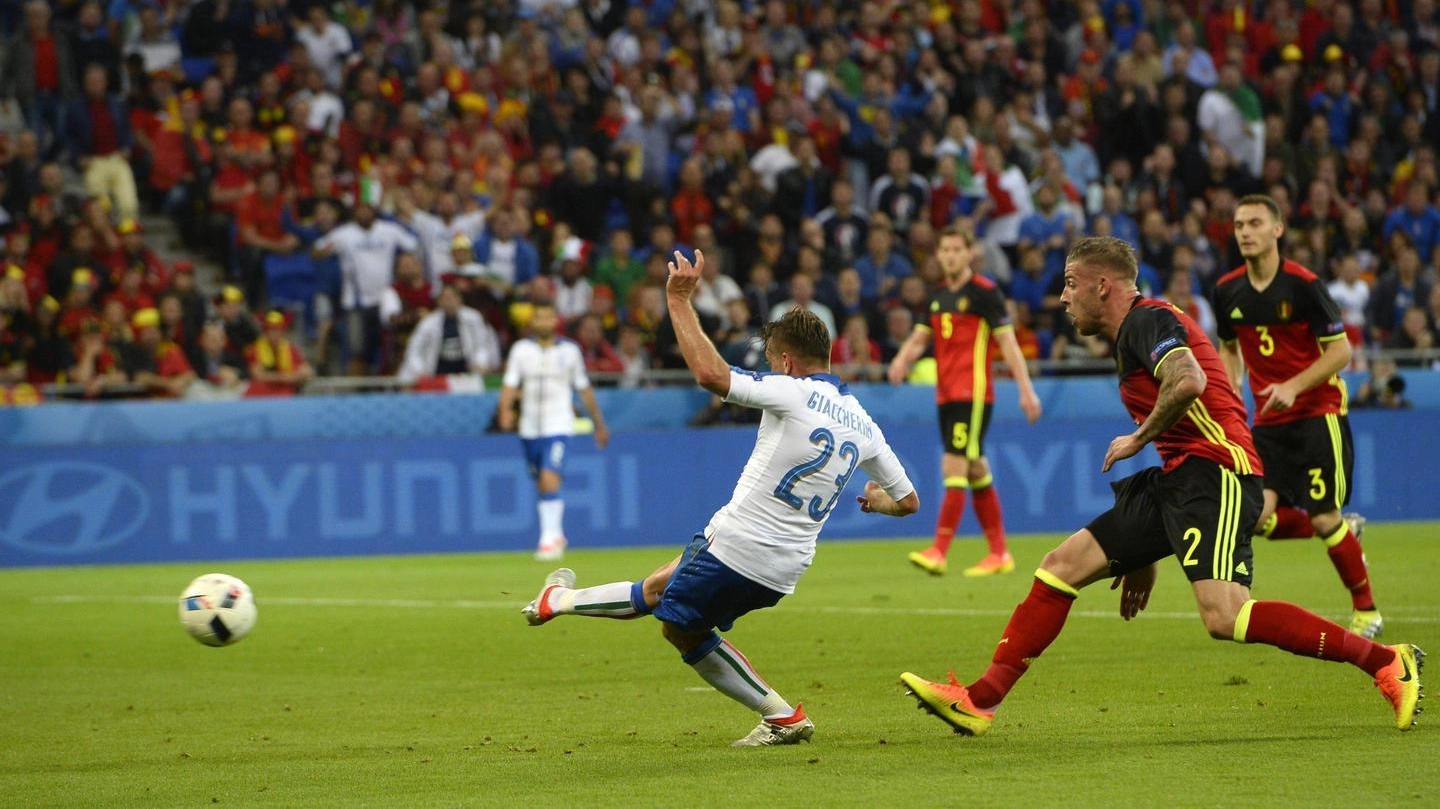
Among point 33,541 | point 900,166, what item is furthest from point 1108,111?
point 33,541

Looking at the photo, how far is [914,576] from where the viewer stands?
1503cm

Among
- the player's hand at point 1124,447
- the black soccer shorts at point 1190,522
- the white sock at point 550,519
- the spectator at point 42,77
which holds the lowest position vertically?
the white sock at point 550,519

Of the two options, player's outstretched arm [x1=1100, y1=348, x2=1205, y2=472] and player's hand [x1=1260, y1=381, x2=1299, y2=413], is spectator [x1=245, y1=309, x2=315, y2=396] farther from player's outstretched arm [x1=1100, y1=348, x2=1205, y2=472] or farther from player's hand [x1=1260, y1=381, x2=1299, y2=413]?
player's outstretched arm [x1=1100, y1=348, x2=1205, y2=472]

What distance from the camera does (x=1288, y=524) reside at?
1112cm

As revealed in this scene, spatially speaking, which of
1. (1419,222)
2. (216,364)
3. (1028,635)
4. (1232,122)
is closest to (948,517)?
(216,364)

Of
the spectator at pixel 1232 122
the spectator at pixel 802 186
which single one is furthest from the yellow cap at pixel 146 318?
the spectator at pixel 1232 122

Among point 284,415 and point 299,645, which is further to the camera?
point 284,415

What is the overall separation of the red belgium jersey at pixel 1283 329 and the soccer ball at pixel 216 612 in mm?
5224

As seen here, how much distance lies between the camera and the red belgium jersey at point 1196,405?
7.03 metres

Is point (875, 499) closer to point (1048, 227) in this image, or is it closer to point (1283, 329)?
point (1283, 329)

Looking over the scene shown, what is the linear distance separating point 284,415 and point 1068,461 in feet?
25.5

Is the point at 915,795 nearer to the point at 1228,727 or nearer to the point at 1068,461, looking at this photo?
the point at 1228,727

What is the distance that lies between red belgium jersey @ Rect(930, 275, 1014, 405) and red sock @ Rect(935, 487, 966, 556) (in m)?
0.71

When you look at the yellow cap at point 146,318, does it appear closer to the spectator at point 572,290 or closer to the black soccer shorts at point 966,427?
the spectator at point 572,290
